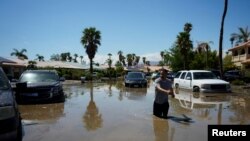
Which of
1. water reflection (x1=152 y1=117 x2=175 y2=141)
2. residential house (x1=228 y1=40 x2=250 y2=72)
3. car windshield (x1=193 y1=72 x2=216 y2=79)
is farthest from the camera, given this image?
residential house (x1=228 y1=40 x2=250 y2=72)

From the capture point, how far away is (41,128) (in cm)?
929

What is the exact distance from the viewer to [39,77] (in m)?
16.7

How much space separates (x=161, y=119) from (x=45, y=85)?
266 inches

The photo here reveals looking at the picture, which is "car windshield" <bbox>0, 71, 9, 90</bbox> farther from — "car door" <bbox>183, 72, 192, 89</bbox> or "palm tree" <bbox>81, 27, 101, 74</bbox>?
"palm tree" <bbox>81, 27, 101, 74</bbox>

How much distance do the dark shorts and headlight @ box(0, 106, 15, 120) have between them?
540 cm

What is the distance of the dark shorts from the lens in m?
10.8

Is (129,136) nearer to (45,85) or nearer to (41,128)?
(41,128)

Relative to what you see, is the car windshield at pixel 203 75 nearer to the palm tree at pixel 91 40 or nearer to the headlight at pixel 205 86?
the headlight at pixel 205 86

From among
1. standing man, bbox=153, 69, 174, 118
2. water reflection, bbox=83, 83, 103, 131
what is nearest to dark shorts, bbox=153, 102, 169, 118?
standing man, bbox=153, 69, 174, 118

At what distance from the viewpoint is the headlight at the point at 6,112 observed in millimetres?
6477

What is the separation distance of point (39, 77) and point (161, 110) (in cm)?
816

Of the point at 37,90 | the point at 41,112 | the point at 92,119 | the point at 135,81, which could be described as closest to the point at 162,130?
the point at 92,119

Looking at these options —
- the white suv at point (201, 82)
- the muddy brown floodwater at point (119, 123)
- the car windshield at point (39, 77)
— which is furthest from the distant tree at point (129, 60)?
the muddy brown floodwater at point (119, 123)

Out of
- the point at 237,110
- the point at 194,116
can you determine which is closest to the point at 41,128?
the point at 194,116
